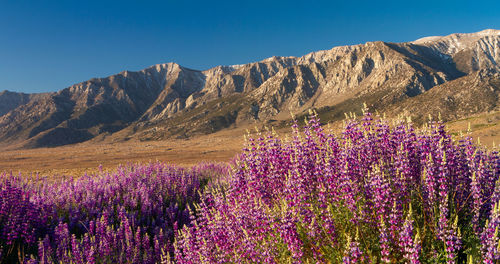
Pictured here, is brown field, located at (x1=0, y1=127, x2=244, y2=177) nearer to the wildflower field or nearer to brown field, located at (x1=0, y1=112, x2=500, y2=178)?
brown field, located at (x1=0, y1=112, x2=500, y2=178)

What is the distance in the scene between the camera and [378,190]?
4.20m

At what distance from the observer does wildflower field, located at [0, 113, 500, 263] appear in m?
4.22

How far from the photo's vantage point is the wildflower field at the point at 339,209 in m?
4.22

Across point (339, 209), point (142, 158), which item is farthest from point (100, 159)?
point (339, 209)

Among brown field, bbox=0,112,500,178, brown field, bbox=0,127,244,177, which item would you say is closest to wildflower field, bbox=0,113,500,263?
brown field, bbox=0,112,500,178

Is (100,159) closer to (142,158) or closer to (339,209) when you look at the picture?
(142,158)

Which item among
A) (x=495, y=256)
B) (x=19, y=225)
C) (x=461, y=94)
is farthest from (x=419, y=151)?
(x=461, y=94)

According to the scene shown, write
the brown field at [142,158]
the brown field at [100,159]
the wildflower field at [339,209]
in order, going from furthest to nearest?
1. the brown field at [100,159]
2. the brown field at [142,158]
3. the wildflower field at [339,209]

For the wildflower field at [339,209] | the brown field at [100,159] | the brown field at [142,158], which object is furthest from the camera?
the brown field at [100,159]

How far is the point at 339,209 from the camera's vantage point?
17.0ft

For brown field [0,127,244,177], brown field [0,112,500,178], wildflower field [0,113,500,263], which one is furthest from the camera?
brown field [0,127,244,177]

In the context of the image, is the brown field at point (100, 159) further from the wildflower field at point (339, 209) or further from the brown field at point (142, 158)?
the wildflower field at point (339, 209)

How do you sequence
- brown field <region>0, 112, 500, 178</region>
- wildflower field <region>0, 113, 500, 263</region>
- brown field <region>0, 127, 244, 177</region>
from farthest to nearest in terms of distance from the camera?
brown field <region>0, 127, 244, 177</region>, brown field <region>0, 112, 500, 178</region>, wildflower field <region>0, 113, 500, 263</region>

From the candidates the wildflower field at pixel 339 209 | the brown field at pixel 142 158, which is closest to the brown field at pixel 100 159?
the brown field at pixel 142 158
